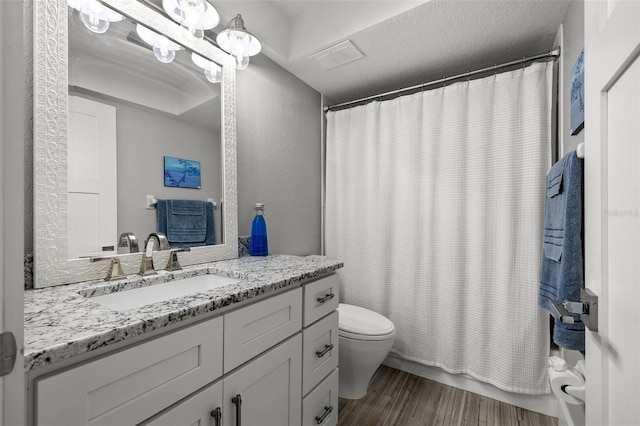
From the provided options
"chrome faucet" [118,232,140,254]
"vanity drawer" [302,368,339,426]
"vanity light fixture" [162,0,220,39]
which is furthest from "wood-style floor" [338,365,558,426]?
"vanity light fixture" [162,0,220,39]

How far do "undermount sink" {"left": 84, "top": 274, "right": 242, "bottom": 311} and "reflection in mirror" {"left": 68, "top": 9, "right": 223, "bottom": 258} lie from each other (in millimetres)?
209

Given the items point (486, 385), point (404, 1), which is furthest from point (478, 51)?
point (486, 385)

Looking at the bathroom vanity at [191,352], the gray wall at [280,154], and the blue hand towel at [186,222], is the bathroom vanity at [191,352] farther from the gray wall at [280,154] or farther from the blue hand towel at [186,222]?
the gray wall at [280,154]

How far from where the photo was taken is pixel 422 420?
158cm

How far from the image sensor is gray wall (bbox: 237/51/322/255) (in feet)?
5.58

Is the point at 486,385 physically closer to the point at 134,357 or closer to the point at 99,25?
the point at 134,357

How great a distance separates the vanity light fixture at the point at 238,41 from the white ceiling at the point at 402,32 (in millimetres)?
201

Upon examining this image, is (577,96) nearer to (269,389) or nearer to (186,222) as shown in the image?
(269,389)

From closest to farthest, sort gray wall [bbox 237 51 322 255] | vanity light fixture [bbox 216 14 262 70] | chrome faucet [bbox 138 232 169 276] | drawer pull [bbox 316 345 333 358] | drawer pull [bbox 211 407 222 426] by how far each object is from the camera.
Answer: drawer pull [bbox 211 407 222 426] < chrome faucet [bbox 138 232 169 276] < drawer pull [bbox 316 345 333 358] < vanity light fixture [bbox 216 14 262 70] < gray wall [bbox 237 51 322 255]

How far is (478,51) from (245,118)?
4.86 ft

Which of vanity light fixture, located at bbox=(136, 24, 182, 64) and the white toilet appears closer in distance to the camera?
vanity light fixture, located at bbox=(136, 24, 182, 64)

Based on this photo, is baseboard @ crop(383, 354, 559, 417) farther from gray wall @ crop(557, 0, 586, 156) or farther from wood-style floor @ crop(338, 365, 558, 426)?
gray wall @ crop(557, 0, 586, 156)

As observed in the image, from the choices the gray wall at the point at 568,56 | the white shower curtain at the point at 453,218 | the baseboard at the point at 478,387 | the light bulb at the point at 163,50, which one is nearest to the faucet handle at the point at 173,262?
the light bulb at the point at 163,50

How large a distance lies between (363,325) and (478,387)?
0.83 metres
